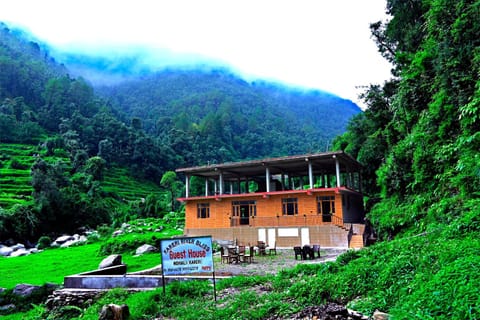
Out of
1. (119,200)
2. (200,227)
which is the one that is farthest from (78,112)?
(200,227)

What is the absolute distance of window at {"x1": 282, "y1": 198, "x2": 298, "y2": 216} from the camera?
21.7 metres

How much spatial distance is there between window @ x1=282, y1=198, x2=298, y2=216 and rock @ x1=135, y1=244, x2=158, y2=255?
832 centimetres

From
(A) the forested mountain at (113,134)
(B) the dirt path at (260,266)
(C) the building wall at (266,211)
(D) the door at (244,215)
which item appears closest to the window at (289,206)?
(C) the building wall at (266,211)

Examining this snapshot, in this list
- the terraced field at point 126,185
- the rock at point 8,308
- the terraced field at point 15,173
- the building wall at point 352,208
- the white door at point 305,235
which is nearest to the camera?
the rock at point 8,308

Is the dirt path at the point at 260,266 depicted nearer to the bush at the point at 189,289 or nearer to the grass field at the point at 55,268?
the bush at the point at 189,289

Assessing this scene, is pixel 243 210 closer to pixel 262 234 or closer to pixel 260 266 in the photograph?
pixel 262 234

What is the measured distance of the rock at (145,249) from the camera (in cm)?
1902

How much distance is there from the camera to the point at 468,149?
9.95 meters

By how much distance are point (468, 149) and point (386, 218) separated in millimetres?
5563

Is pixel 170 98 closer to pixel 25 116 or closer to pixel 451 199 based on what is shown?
pixel 25 116

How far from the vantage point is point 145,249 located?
19125 millimetres

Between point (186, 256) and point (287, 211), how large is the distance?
49.5 feet

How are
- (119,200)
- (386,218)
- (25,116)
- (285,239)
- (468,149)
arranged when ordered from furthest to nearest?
(25,116) → (119,200) → (285,239) → (386,218) → (468,149)

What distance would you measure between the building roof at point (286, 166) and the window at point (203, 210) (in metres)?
2.53
